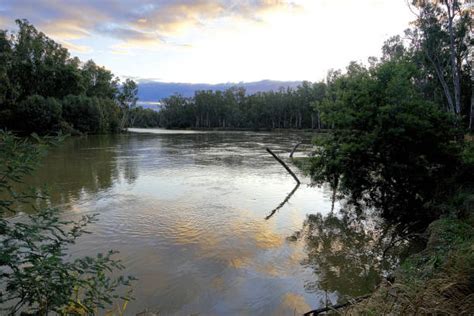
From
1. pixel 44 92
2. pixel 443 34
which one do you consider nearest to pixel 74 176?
pixel 443 34

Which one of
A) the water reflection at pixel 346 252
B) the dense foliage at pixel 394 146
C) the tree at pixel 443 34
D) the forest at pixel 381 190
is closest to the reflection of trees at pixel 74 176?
the forest at pixel 381 190

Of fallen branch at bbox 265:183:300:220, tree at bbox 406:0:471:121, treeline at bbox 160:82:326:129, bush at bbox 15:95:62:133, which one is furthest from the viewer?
treeline at bbox 160:82:326:129

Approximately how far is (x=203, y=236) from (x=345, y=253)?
3634 millimetres

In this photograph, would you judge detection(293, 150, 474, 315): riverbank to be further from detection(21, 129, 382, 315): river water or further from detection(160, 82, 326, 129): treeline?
detection(160, 82, 326, 129): treeline

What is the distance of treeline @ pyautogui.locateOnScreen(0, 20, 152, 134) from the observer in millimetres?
48031

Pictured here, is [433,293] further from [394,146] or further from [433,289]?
[394,146]

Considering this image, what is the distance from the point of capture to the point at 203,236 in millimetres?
8812

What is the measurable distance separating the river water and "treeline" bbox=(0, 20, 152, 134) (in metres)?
36.6

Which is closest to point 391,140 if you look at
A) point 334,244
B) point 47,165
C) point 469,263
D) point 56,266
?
point 334,244

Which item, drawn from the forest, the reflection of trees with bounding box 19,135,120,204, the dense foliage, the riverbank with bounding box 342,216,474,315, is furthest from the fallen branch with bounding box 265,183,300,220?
the reflection of trees with bounding box 19,135,120,204

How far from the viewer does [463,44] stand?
30.7m

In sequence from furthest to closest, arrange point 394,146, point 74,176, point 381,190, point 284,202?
point 74,176 → point 284,202 → point 381,190 → point 394,146

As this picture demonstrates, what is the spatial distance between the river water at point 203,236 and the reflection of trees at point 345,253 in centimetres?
13

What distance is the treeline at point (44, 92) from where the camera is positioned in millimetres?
48031
